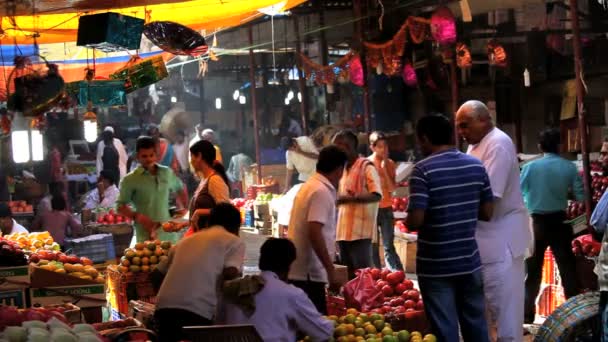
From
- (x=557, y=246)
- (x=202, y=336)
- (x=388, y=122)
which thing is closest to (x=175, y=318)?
(x=202, y=336)

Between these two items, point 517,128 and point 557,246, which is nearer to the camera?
point 557,246

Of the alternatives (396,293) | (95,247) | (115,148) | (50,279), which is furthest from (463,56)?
(50,279)

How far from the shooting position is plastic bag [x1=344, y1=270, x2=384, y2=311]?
811 centimetres

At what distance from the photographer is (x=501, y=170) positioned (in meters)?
7.52

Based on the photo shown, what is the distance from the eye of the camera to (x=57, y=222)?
542 inches

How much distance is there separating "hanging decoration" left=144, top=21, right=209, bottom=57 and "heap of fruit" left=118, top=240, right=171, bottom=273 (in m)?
2.01

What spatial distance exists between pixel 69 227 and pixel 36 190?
741 cm

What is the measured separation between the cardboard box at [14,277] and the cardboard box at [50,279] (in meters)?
0.20

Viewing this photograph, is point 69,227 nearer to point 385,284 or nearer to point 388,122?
point 385,284

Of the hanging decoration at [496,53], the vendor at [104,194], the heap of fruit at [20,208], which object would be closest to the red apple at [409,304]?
the hanging decoration at [496,53]

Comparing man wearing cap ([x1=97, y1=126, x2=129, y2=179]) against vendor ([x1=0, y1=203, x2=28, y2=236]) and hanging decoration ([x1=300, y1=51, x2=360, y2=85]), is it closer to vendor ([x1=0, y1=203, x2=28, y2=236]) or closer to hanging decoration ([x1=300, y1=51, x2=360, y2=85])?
hanging decoration ([x1=300, y1=51, x2=360, y2=85])

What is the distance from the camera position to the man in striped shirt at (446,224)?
22.5ft

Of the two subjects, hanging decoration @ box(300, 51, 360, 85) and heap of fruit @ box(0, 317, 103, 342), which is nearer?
heap of fruit @ box(0, 317, 103, 342)

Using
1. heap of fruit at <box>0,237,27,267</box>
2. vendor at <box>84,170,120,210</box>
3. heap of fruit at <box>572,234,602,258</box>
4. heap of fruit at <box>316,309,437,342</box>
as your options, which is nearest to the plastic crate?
vendor at <box>84,170,120,210</box>
